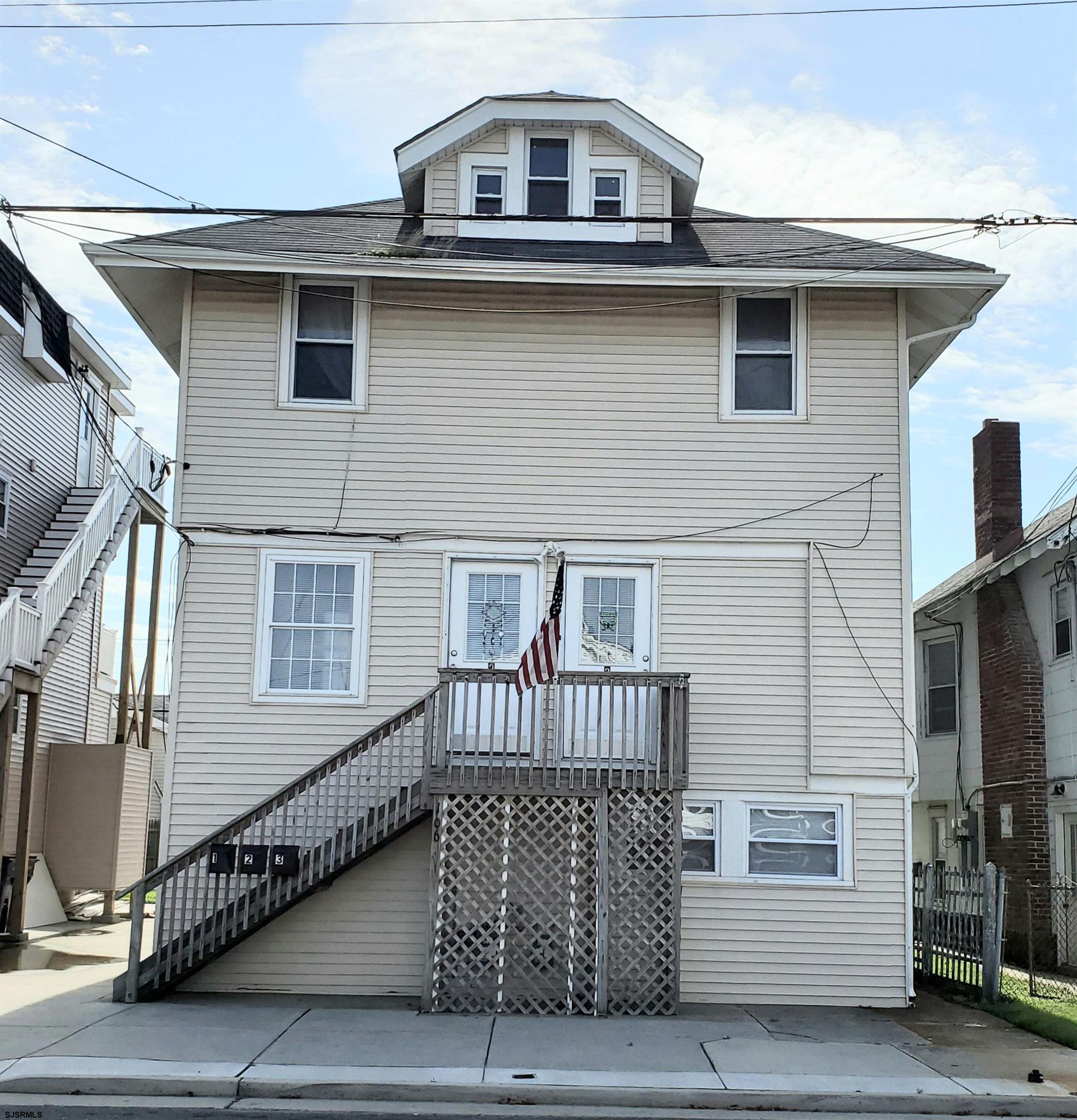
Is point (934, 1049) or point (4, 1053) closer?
point (4, 1053)

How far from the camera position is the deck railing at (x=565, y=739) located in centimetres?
1276

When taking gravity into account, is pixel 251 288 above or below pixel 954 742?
above

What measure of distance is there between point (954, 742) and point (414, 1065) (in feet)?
42.8

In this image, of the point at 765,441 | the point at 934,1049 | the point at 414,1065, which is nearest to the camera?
the point at 414,1065

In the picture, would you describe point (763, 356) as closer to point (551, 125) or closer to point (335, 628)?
point (551, 125)

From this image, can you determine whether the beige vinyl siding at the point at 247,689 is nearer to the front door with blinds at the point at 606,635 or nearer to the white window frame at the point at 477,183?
the front door with blinds at the point at 606,635

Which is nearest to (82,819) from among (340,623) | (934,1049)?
(340,623)

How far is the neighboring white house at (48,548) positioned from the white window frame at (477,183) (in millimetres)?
6580

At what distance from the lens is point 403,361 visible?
1478 cm

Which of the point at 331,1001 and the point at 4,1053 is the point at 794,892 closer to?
the point at 331,1001

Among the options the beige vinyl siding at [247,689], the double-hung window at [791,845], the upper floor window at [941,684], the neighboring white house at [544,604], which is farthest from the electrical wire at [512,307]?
the upper floor window at [941,684]

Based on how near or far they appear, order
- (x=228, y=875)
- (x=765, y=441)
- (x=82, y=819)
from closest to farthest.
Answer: (x=228, y=875)
(x=765, y=441)
(x=82, y=819)

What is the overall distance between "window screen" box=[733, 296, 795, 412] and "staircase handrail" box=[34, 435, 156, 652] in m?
10.2

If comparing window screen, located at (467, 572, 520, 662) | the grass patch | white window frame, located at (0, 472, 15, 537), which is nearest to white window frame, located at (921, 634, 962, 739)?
the grass patch
